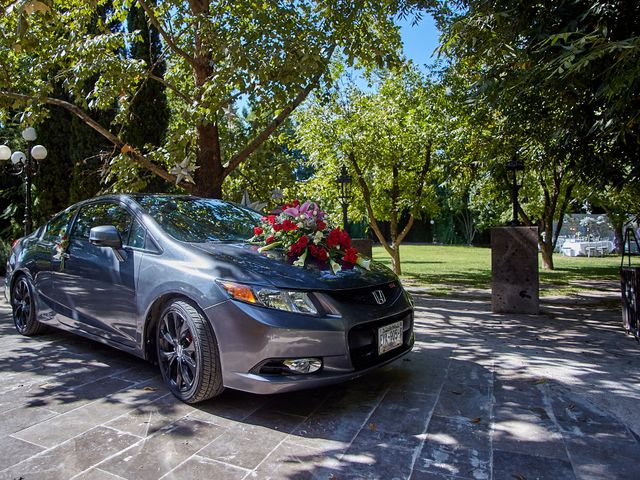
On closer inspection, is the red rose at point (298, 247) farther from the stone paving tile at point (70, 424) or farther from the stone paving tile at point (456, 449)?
the stone paving tile at point (70, 424)

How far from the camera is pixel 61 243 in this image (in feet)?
14.0

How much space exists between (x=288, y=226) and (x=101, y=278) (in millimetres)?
1673

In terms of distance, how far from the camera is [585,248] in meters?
23.5

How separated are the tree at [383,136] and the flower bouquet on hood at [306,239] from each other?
30.6 ft

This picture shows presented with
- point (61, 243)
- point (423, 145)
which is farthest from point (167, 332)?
point (423, 145)

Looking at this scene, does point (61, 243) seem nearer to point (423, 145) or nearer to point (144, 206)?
point (144, 206)

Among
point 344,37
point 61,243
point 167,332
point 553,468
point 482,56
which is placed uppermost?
point 344,37

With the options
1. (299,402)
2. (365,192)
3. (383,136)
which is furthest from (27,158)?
(299,402)

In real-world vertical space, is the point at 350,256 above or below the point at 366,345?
above

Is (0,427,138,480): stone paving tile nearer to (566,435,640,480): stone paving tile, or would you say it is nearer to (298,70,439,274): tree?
(566,435,640,480): stone paving tile

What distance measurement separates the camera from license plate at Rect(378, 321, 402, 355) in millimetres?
3084

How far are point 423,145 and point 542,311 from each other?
22.4 ft

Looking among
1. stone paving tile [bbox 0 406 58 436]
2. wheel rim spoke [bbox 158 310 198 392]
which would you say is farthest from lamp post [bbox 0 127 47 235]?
wheel rim spoke [bbox 158 310 198 392]

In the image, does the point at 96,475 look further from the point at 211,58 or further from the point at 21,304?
the point at 211,58
